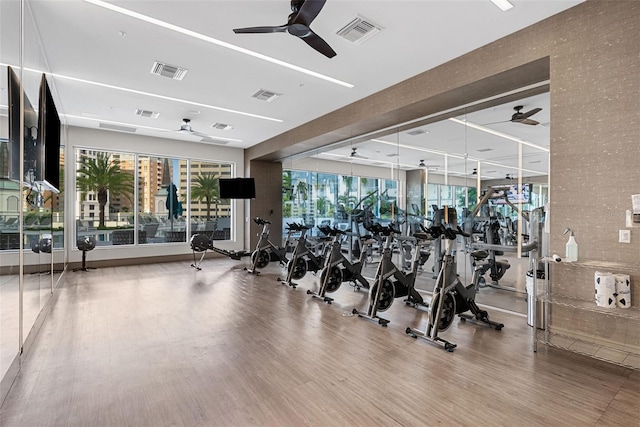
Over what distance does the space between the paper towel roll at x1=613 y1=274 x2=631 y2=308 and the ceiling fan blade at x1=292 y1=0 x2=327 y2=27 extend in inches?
139

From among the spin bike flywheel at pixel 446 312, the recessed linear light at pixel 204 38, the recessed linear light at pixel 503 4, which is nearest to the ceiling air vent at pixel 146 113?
the recessed linear light at pixel 204 38

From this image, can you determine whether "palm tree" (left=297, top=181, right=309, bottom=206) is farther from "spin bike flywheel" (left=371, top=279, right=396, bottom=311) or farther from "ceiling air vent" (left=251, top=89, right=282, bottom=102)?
"spin bike flywheel" (left=371, top=279, right=396, bottom=311)

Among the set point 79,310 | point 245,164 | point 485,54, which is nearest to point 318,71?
point 485,54

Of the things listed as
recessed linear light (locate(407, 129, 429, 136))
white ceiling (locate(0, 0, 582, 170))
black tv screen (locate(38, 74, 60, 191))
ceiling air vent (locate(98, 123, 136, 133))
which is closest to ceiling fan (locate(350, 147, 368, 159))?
white ceiling (locate(0, 0, 582, 170))

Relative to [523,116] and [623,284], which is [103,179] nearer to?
[523,116]

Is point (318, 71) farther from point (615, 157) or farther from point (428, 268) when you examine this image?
point (428, 268)

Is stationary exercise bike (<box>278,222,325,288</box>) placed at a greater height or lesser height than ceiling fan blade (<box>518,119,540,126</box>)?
lesser

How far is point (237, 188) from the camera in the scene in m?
8.99

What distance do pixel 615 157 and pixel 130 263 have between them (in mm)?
9388

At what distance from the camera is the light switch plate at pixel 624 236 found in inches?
115

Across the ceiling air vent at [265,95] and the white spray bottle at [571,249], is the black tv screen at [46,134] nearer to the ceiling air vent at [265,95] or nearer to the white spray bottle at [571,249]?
the ceiling air vent at [265,95]

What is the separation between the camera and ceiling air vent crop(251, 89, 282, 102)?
555 cm

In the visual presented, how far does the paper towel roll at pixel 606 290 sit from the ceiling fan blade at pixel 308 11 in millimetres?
3439

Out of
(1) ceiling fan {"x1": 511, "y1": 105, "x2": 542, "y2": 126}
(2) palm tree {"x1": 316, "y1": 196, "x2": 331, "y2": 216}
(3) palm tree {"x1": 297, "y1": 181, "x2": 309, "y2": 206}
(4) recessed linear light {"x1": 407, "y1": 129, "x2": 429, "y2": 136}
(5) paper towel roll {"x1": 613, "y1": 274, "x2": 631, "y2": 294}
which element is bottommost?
(5) paper towel roll {"x1": 613, "y1": 274, "x2": 631, "y2": 294}
